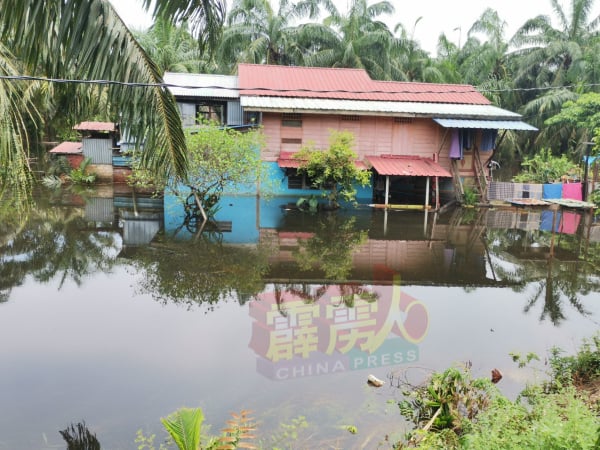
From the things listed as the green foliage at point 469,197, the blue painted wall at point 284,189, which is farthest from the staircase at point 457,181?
the blue painted wall at point 284,189

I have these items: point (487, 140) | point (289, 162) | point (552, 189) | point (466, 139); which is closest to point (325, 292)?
point (289, 162)

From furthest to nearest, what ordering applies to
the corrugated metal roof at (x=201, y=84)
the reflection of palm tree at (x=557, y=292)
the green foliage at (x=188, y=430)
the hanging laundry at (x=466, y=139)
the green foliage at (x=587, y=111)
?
the hanging laundry at (x=466, y=139), the green foliage at (x=587, y=111), the corrugated metal roof at (x=201, y=84), the reflection of palm tree at (x=557, y=292), the green foliage at (x=188, y=430)

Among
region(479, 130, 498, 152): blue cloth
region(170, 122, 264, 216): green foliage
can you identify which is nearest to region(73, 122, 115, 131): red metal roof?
region(170, 122, 264, 216): green foliage

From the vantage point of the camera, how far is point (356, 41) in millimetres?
25078

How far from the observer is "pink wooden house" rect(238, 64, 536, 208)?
17.9 metres

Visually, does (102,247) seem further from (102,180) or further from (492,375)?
(102,180)

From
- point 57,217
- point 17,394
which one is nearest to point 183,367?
point 17,394

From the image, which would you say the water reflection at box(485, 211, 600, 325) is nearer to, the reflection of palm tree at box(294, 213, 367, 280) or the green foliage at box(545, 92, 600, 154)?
the reflection of palm tree at box(294, 213, 367, 280)

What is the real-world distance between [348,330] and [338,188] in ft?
37.2

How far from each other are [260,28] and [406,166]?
1228 centimetres

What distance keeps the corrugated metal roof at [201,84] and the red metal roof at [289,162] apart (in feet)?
9.61

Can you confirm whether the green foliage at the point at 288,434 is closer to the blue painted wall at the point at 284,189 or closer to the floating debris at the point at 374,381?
the floating debris at the point at 374,381

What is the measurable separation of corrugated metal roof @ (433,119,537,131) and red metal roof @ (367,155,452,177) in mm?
1610

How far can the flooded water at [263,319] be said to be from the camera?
4.80 m
